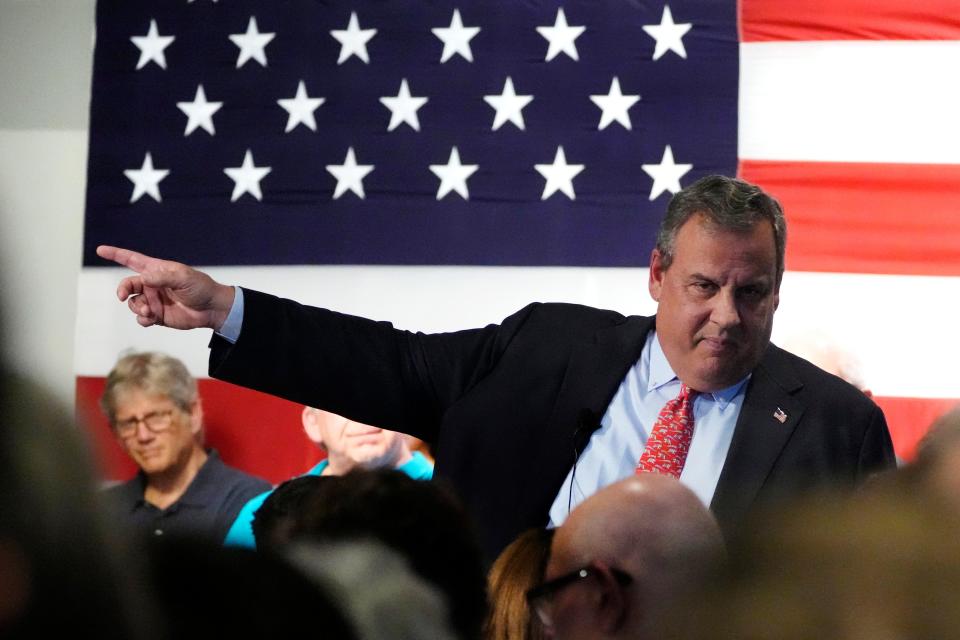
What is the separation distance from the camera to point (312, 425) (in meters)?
4.30

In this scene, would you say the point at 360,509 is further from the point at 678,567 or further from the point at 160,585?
the point at 160,585

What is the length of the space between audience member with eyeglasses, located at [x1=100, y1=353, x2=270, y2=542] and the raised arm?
2146 mm

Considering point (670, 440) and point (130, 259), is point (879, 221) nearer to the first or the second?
point (670, 440)

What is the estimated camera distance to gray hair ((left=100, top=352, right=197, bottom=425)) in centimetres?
436

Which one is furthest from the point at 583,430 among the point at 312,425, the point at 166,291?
the point at 312,425

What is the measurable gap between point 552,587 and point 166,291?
1.20 metres

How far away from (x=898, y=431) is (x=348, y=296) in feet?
6.41

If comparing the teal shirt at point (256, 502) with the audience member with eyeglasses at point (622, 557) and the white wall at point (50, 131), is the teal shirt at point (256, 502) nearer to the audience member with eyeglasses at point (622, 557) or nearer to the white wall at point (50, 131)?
the white wall at point (50, 131)

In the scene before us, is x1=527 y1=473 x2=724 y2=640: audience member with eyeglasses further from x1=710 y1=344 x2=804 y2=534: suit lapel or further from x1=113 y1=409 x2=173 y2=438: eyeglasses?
x1=113 y1=409 x2=173 y2=438: eyeglasses

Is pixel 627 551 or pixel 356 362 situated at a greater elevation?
pixel 356 362

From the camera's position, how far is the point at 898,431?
4.29 m

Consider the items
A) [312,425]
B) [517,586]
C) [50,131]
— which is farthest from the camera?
[50,131]

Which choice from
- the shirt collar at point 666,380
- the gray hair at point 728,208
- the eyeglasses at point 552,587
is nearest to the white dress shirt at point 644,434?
the shirt collar at point 666,380

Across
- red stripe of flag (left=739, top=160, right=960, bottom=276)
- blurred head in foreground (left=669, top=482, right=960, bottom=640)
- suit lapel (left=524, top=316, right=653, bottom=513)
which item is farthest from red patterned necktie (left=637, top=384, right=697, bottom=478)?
red stripe of flag (left=739, top=160, right=960, bottom=276)
